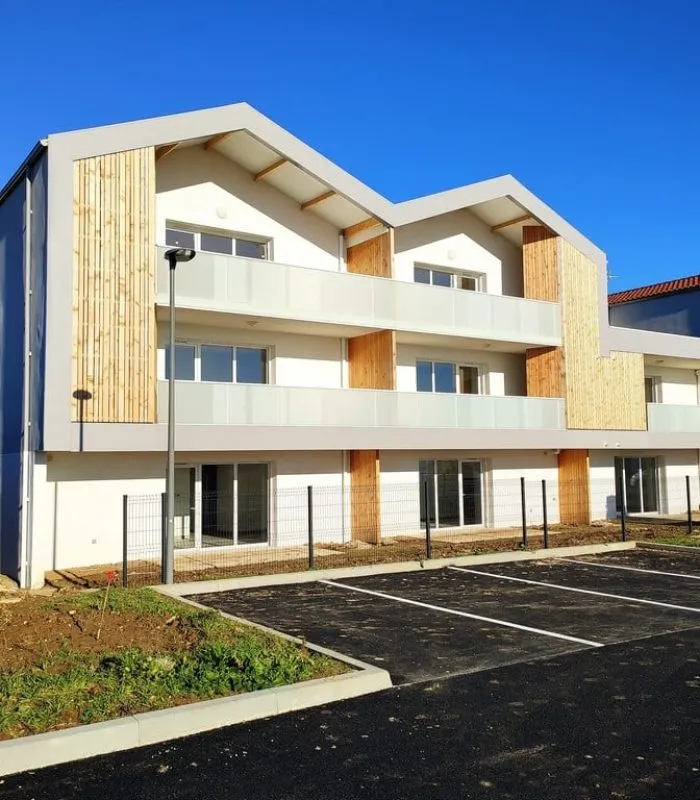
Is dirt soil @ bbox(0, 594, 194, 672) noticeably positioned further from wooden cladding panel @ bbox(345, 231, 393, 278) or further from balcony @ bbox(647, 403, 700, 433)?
balcony @ bbox(647, 403, 700, 433)

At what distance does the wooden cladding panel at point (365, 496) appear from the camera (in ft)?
65.8

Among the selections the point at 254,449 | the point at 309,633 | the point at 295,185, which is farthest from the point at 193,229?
the point at 309,633

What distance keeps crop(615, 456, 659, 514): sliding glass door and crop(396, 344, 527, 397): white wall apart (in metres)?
5.07

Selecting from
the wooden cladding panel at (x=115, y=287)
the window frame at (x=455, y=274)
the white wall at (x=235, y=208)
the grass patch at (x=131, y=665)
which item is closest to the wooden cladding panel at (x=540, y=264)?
the window frame at (x=455, y=274)

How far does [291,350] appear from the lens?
813 inches

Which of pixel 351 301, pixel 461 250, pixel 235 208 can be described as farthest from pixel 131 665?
pixel 461 250

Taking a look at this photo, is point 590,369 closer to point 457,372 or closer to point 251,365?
point 457,372

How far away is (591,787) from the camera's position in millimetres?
5410

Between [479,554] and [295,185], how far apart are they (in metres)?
10.4

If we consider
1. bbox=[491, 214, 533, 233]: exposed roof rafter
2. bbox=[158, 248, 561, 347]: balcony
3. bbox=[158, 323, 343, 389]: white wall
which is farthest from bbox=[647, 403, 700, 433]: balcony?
bbox=[158, 323, 343, 389]: white wall

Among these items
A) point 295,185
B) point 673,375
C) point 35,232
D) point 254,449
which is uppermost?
point 295,185

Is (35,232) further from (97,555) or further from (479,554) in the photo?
(479,554)

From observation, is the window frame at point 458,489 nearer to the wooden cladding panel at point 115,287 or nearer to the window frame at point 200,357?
the window frame at point 200,357

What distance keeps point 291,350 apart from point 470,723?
1474 cm
